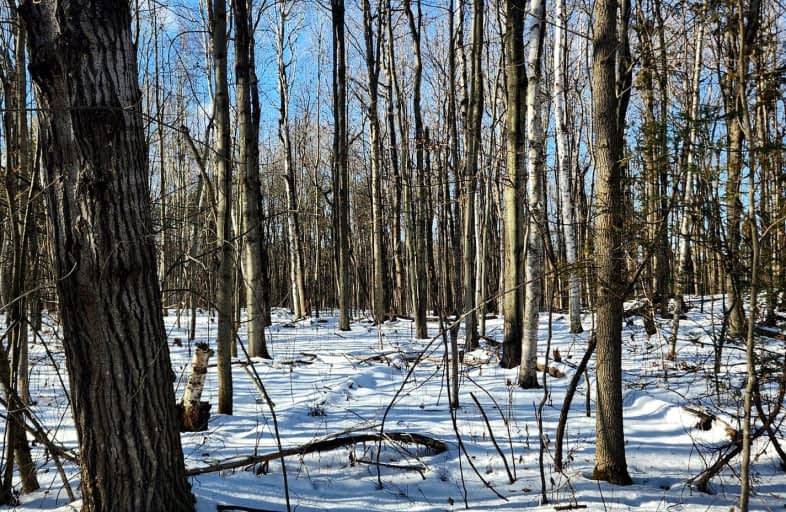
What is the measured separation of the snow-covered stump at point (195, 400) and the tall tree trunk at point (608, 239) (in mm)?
3185

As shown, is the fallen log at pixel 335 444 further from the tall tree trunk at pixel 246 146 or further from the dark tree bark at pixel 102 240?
the tall tree trunk at pixel 246 146

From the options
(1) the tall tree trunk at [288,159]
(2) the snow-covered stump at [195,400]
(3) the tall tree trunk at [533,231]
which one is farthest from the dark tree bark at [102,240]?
(1) the tall tree trunk at [288,159]

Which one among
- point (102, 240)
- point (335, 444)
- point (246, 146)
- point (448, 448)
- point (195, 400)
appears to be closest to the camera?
point (102, 240)

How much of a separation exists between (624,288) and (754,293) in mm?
822

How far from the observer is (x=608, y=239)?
3.23 metres

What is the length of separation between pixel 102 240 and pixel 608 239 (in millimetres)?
2767

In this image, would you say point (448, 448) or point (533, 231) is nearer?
point (448, 448)

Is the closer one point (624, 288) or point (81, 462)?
point (81, 462)

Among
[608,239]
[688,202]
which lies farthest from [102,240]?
[688,202]

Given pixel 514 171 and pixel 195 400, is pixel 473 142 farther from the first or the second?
pixel 195 400

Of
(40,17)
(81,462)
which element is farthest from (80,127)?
(81,462)

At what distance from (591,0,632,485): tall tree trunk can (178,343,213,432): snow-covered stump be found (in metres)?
3.19

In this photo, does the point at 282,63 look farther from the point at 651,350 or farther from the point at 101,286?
the point at 101,286

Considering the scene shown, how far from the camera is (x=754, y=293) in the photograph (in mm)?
2430
